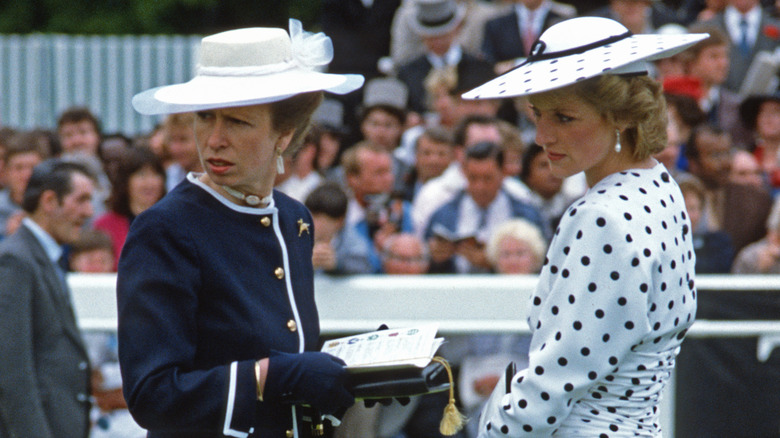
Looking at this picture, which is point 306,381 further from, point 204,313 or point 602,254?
point 602,254

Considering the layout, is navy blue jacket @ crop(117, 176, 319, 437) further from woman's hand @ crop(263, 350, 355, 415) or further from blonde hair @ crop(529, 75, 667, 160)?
blonde hair @ crop(529, 75, 667, 160)

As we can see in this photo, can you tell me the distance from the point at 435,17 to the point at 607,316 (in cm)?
608

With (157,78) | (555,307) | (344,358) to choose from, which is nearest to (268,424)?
(344,358)

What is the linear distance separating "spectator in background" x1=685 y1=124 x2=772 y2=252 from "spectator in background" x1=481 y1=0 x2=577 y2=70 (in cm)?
184

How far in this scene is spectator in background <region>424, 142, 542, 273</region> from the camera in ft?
19.3

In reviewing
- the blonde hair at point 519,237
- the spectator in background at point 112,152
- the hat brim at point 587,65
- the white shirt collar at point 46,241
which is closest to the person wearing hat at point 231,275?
the hat brim at point 587,65

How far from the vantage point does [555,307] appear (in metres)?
2.52

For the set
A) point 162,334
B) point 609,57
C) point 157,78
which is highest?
point 609,57

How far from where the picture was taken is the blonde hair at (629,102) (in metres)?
2.58

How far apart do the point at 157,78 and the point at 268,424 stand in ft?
38.9

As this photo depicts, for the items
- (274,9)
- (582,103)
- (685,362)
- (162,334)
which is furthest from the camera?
(274,9)

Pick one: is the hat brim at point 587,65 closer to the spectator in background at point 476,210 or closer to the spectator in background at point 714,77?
the spectator in background at point 476,210

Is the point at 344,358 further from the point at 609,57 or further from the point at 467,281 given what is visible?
the point at 467,281

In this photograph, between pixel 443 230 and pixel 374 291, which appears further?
pixel 443 230
